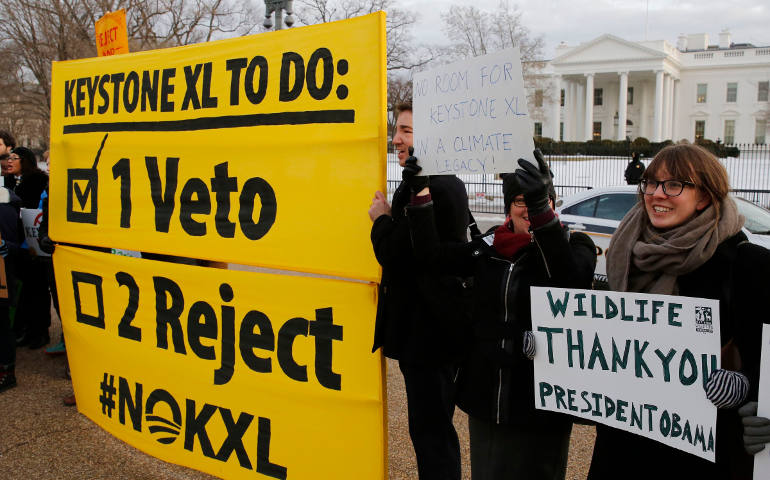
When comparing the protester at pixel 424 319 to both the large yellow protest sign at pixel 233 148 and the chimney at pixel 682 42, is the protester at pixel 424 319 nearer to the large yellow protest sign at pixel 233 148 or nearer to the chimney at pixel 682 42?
the large yellow protest sign at pixel 233 148

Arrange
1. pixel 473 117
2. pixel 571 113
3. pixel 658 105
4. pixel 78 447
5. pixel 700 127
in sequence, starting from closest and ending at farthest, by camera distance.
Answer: pixel 473 117 → pixel 78 447 → pixel 658 105 → pixel 571 113 → pixel 700 127

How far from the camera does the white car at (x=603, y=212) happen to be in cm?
751

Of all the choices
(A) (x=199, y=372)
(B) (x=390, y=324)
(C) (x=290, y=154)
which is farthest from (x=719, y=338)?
(A) (x=199, y=372)

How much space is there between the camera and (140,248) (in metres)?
3.86

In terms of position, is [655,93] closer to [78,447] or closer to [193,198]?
[193,198]

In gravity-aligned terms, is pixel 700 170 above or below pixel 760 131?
below

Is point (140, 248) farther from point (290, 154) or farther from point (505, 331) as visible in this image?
point (505, 331)

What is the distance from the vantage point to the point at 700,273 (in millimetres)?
2023

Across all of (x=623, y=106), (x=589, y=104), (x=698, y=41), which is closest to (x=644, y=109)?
(x=623, y=106)

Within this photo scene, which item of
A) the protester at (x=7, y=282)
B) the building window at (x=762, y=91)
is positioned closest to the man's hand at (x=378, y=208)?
the protester at (x=7, y=282)

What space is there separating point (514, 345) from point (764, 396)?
0.83 meters

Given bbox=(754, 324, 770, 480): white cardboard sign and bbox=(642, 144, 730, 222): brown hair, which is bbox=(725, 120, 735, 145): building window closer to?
bbox=(642, 144, 730, 222): brown hair

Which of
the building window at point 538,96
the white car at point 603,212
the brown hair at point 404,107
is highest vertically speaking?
the building window at point 538,96

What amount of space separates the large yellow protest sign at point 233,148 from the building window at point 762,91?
242 feet
